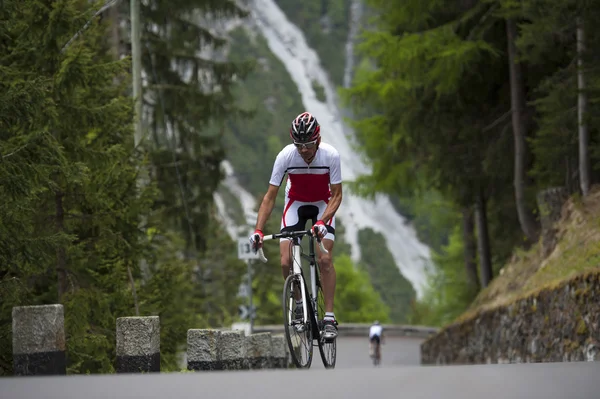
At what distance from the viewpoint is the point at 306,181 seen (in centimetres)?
921

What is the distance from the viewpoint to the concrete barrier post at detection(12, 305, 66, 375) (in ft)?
24.0

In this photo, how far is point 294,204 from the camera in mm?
9383

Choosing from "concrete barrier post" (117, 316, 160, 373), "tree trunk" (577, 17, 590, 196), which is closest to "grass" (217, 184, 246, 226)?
"tree trunk" (577, 17, 590, 196)

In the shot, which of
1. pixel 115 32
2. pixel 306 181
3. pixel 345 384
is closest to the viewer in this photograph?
pixel 345 384

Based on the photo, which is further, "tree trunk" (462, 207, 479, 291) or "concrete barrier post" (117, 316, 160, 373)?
"tree trunk" (462, 207, 479, 291)

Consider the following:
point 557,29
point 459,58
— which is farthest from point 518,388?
point 459,58

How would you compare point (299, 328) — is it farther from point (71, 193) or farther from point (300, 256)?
point (71, 193)

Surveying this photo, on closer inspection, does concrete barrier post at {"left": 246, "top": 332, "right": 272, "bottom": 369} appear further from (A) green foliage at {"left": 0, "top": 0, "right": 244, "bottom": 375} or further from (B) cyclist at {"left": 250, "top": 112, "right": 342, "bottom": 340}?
→ (B) cyclist at {"left": 250, "top": 112, "right": 342, "bottom": 340}

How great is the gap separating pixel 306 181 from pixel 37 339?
2.93 m

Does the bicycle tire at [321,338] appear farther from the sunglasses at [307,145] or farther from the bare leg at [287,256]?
the sunglasses at [307,145]

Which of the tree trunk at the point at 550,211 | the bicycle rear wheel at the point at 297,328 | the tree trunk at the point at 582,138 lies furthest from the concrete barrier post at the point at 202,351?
the tree trunk at the point at 550,211

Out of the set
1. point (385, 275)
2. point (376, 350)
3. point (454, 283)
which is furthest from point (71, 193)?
point (385, 275)

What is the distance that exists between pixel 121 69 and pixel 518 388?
8.80m

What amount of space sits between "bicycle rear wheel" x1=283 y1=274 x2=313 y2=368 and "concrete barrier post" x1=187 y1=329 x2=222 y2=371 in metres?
1.27
